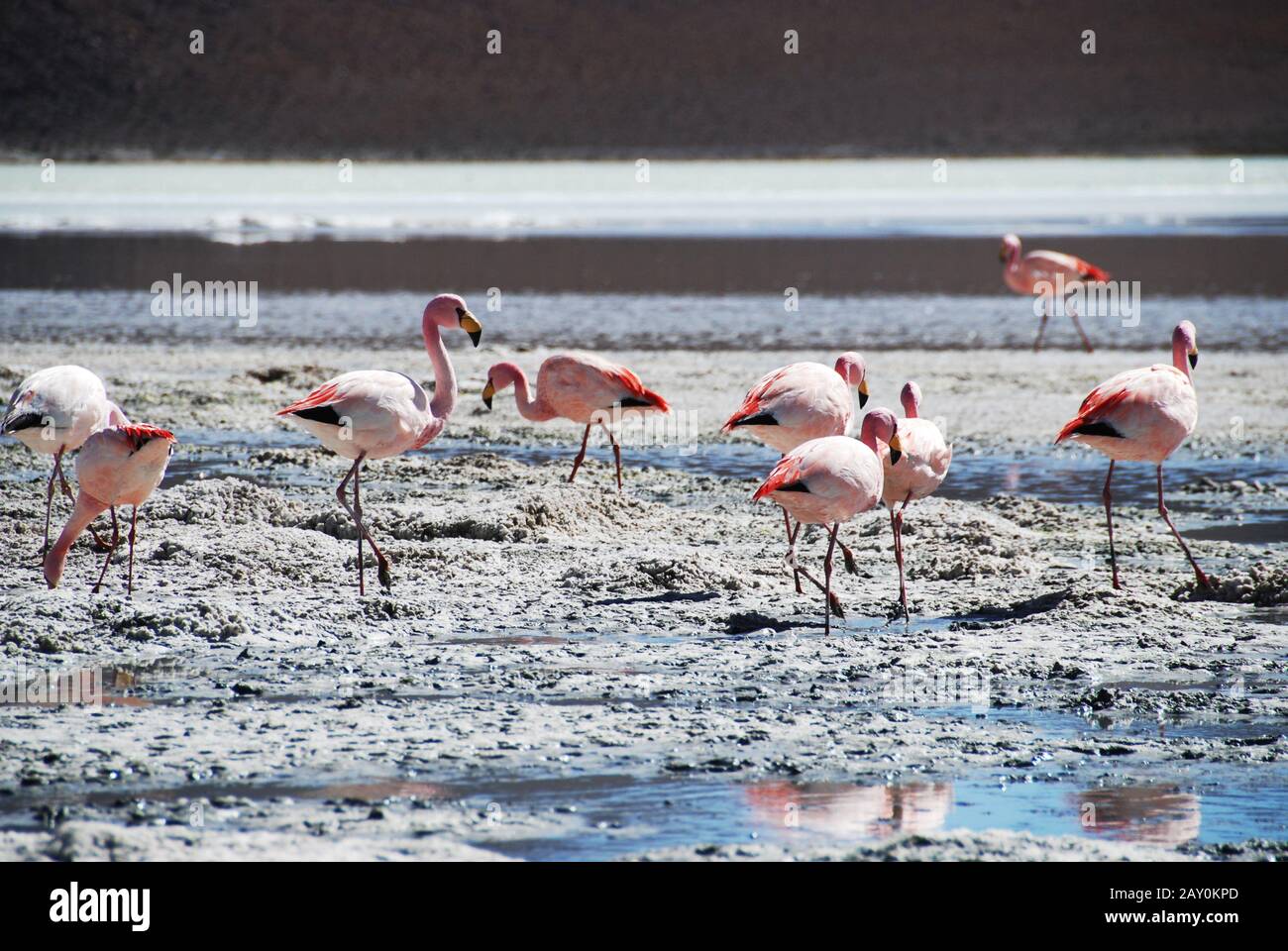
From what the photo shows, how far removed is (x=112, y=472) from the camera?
692cm

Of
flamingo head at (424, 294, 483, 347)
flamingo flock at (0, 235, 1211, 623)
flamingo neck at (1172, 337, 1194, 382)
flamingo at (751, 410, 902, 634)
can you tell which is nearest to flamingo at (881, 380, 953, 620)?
flamingo flock at (0, 235, 1211, 623)

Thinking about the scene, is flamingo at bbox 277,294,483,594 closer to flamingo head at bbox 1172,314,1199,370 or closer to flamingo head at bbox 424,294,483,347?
flamingo head at bbox 424,294,483,347

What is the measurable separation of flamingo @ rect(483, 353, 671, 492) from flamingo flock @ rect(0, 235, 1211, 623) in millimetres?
1171

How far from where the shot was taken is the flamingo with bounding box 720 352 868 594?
25.3 feet

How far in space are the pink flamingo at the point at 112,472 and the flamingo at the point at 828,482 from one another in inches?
103

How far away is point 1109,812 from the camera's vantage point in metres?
4.66

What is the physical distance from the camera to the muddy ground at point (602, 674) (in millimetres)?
4523

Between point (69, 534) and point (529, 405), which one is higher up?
point (529, 405)

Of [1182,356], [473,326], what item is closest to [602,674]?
[473,326]

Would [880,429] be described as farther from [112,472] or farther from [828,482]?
[112,472]

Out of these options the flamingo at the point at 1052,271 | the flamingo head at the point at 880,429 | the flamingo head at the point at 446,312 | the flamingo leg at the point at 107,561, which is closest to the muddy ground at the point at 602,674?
the flamingo leg at the point at 107,561

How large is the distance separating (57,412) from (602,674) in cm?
347

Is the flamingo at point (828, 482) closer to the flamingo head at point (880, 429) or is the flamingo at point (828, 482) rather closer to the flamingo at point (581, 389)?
the flamingo head at point (880, 429)
